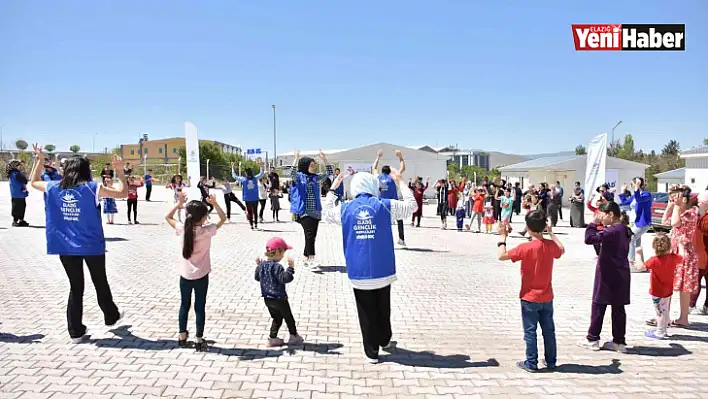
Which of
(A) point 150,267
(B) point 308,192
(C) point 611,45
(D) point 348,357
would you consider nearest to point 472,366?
(D) point 348,357

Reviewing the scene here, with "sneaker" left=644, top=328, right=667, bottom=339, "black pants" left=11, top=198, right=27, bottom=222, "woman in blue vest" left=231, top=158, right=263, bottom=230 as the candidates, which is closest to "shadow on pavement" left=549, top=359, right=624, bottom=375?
"sneaker" left=644, top=328, right=667, bottom=339

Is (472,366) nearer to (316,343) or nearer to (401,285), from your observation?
(316,343)

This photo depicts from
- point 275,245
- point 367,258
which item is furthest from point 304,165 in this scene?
point 367,258

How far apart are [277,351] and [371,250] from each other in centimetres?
139

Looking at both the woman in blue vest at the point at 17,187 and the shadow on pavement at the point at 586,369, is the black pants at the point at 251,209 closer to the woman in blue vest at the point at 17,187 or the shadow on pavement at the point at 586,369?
the woman in blue vest at the point at 17,187

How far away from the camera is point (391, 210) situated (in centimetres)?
464

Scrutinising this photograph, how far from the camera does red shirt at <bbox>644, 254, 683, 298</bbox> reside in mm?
5363

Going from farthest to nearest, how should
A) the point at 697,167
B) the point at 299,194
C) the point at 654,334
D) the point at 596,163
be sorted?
1. the point at 697,167
2. the point at 596,163
3. the point at 299,194
4. the point at 654,334

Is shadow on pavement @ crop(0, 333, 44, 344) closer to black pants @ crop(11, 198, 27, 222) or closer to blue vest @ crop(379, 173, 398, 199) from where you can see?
blue vest @ crop(379, 173, 398, 199)

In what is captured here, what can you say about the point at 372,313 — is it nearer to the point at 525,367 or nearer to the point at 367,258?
the point at 367,258

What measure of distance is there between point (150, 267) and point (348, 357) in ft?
17.8

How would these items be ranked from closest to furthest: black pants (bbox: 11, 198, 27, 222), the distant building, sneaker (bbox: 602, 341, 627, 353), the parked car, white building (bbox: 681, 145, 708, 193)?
sneaker (bbox: 602, 341, 627, 353) < black pants (bbox: 11, 198, 27, 222) < the parked car < white building (bbox: 681, 145, 708, 193) < the distant building

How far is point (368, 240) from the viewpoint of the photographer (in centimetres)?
448

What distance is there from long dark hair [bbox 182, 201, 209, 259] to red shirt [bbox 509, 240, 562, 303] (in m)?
2.89
